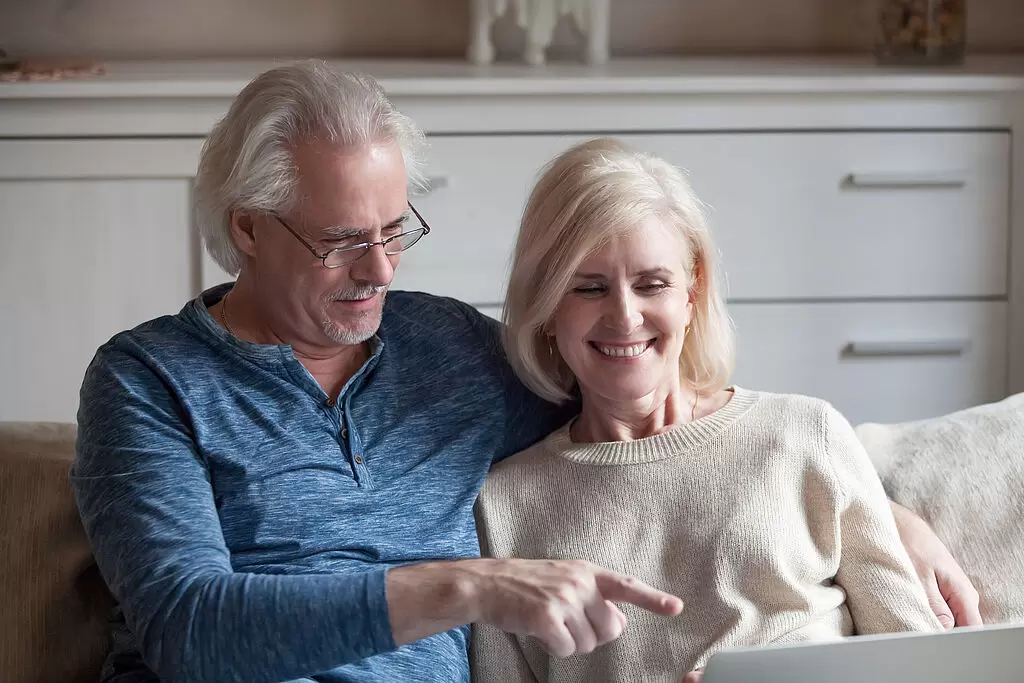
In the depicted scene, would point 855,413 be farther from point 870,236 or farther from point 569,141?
point 569,141

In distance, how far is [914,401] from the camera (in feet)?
8.37

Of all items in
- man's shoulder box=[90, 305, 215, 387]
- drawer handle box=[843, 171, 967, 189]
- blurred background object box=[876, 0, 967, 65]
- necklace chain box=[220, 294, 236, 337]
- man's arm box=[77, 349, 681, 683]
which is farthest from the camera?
blurred background object box=[876, 0, 967, 65]

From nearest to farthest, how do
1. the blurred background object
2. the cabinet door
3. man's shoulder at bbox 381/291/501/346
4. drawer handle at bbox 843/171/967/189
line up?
man's shoulder at bbox 381/291/501/346 → the cabinet door → drawer handle at bbox 843/171/967/189 → the blurred background object

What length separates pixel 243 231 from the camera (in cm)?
145

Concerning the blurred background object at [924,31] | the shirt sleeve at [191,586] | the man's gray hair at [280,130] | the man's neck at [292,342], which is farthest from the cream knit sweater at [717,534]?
the blurred background object at [924,31]

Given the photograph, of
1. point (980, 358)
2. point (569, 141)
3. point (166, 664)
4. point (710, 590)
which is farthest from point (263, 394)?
point (980, 358)

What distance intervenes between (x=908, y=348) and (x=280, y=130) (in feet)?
5.19

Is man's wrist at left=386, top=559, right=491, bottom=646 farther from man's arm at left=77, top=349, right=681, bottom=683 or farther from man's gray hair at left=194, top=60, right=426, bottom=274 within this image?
man's gray hair at left=194, top=60, right=426, bottom=274

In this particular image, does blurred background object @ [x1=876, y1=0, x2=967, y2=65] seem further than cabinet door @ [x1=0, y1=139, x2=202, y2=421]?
Yes

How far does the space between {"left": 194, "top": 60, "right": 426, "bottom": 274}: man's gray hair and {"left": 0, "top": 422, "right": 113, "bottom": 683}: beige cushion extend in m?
0.38

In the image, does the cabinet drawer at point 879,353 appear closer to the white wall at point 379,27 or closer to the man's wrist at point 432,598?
the white wall at point 379,27

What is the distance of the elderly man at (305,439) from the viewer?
116 cm

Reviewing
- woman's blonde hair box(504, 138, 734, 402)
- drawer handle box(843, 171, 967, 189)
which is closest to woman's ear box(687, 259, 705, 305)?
woman's blonde hair box(504, 138, 734, 402)

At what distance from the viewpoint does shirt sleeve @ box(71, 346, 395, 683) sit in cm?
115
